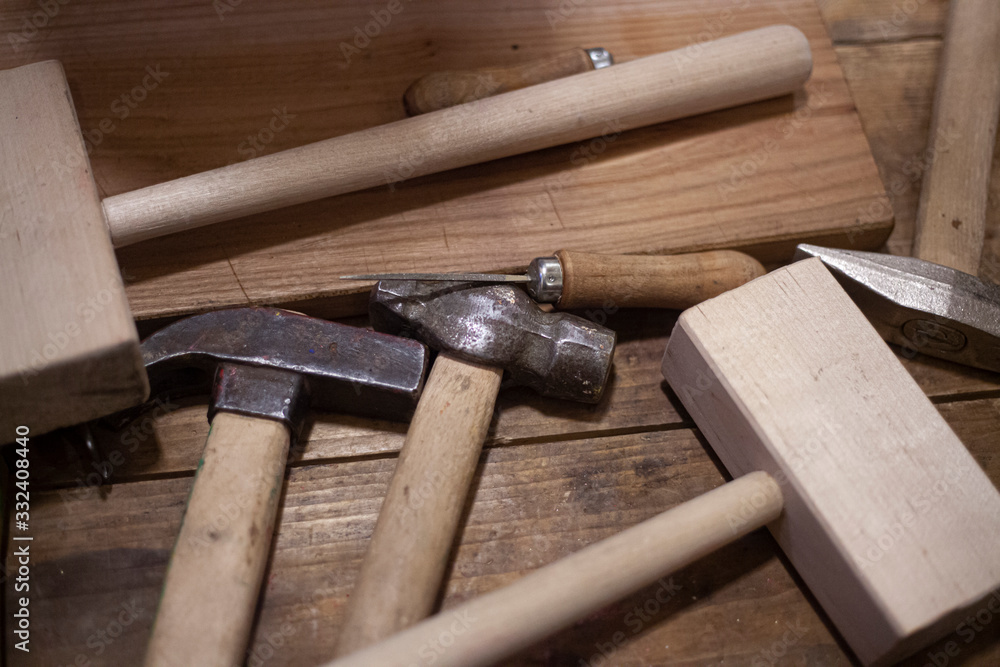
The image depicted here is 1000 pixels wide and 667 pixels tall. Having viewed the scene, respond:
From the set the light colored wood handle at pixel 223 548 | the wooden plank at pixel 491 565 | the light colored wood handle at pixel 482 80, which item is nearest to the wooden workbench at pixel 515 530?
the wooden plank at pixel 491 565

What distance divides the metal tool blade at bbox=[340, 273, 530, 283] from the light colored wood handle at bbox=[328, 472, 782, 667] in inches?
17.8

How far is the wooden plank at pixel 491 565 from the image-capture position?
3.68ft

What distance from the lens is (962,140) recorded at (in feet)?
4.97

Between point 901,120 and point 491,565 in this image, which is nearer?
point 491,565

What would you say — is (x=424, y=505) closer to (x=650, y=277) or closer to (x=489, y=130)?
(x=650, y=277)

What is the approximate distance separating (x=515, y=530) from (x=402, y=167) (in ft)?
2.15

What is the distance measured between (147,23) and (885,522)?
1.56m

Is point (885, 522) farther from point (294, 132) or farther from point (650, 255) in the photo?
point (294, 132)

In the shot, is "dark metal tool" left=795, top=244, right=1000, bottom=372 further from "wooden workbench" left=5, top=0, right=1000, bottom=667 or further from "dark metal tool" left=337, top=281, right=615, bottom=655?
"dark metal tool" left=337, top=281, right=615, bottom=655

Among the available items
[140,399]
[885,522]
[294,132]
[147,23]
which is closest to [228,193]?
[294,132]

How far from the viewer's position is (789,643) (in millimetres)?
1157
